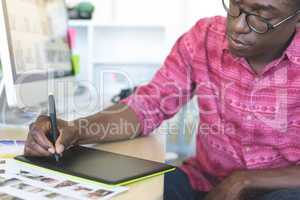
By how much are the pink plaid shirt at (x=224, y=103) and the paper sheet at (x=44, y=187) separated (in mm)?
445

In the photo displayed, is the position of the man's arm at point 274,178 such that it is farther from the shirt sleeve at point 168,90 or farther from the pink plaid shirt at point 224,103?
the shirt sleeve at point 168,90

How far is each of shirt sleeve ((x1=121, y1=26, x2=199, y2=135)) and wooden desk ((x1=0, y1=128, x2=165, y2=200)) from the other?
0.26 feet

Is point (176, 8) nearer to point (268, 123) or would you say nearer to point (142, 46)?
point (142, 46)

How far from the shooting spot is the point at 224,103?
1.14 m

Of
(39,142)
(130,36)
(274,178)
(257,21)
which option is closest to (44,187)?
(39,142)

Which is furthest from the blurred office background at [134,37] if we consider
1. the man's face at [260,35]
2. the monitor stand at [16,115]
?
the man's face at [260,35]

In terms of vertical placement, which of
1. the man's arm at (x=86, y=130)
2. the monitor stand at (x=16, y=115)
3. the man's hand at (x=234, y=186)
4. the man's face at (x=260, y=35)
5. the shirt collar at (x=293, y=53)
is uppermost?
the man's face at (x=260, y=35)

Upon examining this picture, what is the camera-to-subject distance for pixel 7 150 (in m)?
0.91

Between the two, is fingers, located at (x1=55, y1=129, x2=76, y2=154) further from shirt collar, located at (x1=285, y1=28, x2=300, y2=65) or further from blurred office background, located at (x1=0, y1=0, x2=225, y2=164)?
blurred office background, located at (x1=0, y1=0, x2=225, y2=164)

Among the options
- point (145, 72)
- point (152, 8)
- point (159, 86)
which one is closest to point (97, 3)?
point (152, 8)

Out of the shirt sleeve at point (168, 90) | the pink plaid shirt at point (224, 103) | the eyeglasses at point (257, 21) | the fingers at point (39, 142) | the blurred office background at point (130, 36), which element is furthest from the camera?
the blurred office background at point (130, 36)

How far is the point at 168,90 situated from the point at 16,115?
520 millimetres

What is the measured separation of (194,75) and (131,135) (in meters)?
0.27

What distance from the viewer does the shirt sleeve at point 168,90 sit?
1164 mm
